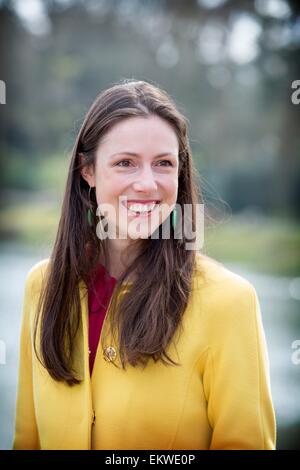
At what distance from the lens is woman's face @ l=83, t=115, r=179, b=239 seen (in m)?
1.35

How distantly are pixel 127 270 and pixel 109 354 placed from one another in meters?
0.23

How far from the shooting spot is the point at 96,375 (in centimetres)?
134

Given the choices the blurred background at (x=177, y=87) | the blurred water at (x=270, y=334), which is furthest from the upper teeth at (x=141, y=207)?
the blurred background at (x=177, y=87)

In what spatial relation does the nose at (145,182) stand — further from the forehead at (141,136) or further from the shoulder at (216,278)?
the shoulder at (216,278)

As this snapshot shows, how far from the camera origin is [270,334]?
14.4 feet

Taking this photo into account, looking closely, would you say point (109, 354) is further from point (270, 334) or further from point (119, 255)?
point (270, 334)

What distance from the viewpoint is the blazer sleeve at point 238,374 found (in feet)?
4.11

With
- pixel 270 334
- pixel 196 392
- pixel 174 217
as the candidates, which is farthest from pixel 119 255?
pixel 270 334

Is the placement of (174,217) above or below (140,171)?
below

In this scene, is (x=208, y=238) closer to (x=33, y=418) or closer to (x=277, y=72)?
(x=33, y=418)

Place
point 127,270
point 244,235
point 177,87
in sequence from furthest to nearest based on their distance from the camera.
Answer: point 177,87
point 244,235
point 127,270
